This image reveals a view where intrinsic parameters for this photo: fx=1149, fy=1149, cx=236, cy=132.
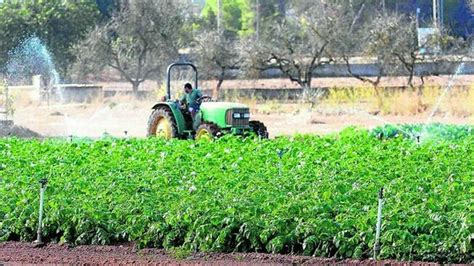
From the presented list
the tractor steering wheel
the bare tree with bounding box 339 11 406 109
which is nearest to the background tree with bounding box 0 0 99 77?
the bare tree with bounding box 339 11 406 109

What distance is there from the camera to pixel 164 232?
11.9 metres

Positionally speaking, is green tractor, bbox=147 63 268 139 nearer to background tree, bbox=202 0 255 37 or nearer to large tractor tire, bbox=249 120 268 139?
large tractor tire, bbox=249 120 268 139

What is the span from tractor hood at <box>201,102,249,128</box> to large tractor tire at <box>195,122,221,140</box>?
0.27 meters

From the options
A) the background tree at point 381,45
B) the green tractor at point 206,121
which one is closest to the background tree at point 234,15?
the background tree at point 381,45

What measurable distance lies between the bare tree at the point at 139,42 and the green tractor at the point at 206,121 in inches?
861

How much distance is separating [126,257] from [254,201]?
171 centimetres

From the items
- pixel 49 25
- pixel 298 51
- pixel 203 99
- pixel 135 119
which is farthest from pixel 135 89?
pixel 203 99

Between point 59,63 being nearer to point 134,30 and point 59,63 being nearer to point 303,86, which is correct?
point 134,30

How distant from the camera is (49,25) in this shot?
51438 millimetres

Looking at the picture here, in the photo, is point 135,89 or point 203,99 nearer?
point 203,99

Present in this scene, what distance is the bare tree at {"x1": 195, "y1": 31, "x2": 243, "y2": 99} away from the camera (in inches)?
1788

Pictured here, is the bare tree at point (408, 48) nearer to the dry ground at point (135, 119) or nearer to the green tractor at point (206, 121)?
the dry ground at point (135, 119)

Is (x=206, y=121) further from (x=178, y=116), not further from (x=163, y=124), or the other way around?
(x=163, y=124)

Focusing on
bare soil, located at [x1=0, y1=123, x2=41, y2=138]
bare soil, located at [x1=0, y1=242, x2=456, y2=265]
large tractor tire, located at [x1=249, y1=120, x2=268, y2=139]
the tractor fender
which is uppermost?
the tractor fender
